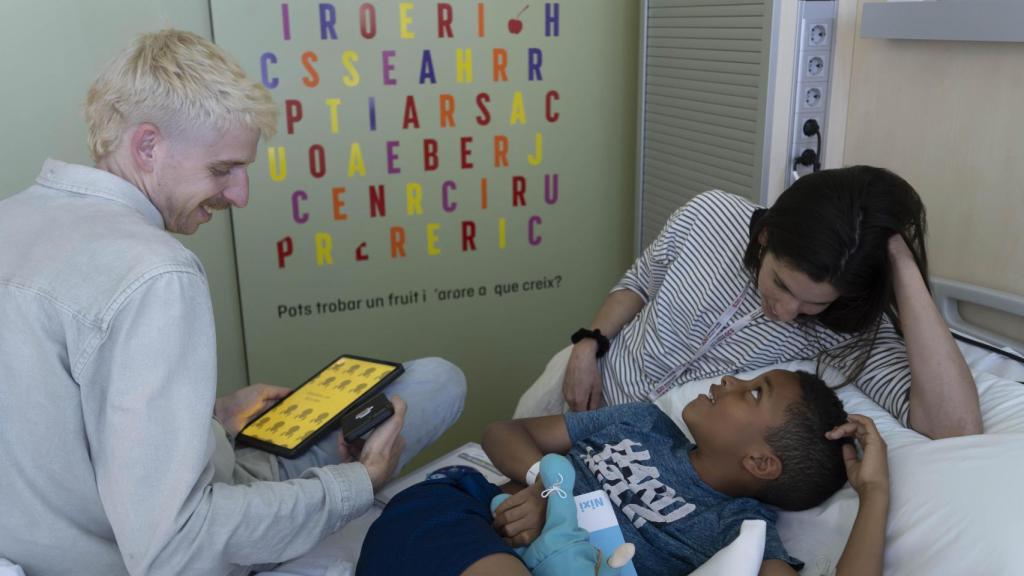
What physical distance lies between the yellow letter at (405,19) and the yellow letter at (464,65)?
0.16 metres

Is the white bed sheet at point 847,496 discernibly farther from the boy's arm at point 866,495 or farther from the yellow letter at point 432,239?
the yellow letter at point 432,239

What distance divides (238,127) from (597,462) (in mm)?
840

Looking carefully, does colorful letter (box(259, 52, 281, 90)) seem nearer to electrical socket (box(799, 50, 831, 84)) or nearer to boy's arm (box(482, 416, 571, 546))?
boy's arm (box(482, 416, 571, 546))

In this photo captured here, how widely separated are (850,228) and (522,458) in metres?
0.71

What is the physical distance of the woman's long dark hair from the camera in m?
1.41

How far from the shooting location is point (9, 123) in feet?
7.72

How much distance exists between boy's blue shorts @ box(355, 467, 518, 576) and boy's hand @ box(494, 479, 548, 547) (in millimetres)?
29

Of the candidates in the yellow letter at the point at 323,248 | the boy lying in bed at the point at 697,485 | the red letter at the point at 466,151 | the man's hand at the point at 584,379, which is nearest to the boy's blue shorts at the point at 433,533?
the boy lying in bed at the point at 697,485

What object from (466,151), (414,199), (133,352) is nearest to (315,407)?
(133,352)

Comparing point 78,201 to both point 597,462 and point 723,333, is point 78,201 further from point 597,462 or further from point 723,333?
point 723,333

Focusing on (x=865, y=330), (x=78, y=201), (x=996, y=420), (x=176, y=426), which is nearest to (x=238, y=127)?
(x=78, y=201)

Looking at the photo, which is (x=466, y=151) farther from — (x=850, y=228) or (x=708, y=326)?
(x=850, y=228)

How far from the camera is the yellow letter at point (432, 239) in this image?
2.86 m

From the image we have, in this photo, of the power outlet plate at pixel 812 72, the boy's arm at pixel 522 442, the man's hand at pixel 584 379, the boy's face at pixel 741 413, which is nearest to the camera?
the boy's face at pixel 741 413
